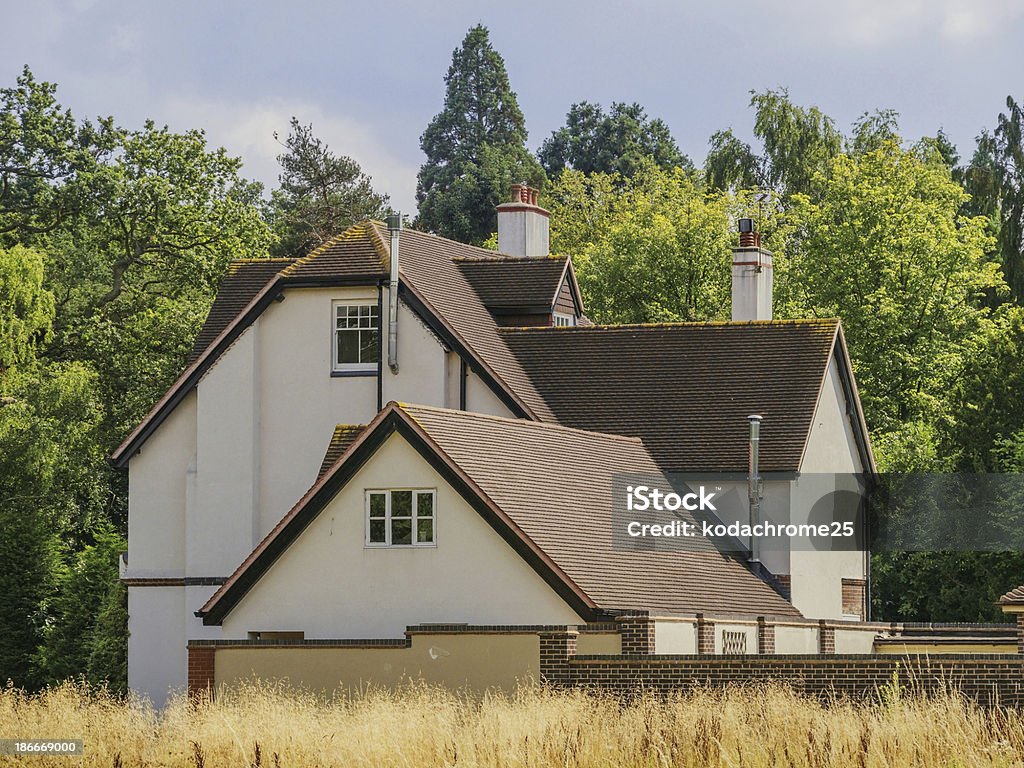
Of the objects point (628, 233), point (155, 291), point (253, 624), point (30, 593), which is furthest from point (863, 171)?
point (253, 624)

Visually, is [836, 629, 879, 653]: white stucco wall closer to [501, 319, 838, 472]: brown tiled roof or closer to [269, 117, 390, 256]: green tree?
[501, 319, 838, 472]: brown tiled roof

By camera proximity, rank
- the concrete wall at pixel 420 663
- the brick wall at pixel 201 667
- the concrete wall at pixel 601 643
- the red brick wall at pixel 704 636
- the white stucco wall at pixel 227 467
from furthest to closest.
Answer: the white stucco wall at pixel 227 467
the red brick wall at pixel 704 636
the brick wall at pixel 201 667
the concrete wall at pixel 601 643
the concrete wall at pixel 420 663

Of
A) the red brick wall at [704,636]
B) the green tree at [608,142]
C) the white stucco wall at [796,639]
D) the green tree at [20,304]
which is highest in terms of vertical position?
the green tree at [608,142]

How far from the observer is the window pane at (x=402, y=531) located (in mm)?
32938

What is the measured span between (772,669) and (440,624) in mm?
5956

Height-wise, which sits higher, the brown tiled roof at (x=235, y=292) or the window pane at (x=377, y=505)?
the brown tiled roof at (x=235, y=292)

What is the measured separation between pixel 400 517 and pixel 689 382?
11.1 metres

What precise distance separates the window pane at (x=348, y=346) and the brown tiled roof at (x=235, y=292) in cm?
389

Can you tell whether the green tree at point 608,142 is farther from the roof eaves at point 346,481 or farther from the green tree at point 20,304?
the roof eaves at point 346,481

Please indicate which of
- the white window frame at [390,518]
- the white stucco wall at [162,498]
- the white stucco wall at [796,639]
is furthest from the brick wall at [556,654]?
the white stucco wall at [162,498]

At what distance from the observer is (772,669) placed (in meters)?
28.6

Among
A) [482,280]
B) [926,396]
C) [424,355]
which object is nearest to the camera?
[424,355]

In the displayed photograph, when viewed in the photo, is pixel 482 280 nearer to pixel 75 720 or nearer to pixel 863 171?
pixel 75 720

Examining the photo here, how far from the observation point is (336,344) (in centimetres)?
4028
